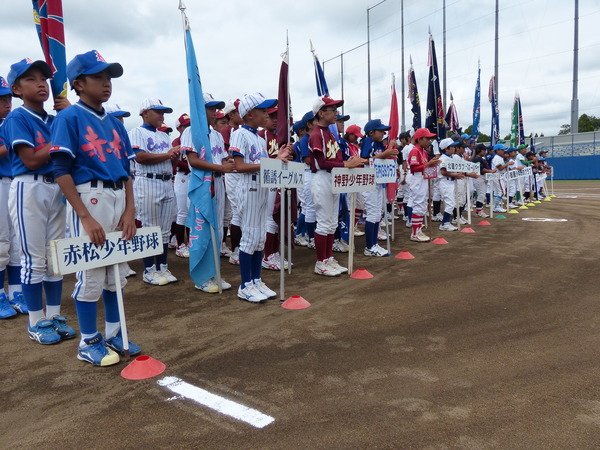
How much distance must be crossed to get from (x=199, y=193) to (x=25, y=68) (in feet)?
6.88

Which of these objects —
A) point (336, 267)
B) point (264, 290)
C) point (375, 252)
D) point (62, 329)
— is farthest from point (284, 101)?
point (62, 329)

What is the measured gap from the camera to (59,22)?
3.32m

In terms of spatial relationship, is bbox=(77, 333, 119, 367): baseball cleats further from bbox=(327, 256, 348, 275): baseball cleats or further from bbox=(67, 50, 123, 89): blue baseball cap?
bbox=(327, 256, 348, 275): baseball cleats

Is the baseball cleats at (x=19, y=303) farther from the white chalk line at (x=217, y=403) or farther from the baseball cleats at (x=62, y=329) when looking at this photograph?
the white chalk line at (x=217, y=403)

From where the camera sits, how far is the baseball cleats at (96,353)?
3.10 metres

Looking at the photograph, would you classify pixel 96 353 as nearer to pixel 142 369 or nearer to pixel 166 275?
pixel 142 369

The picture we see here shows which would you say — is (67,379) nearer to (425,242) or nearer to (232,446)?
(232,446)

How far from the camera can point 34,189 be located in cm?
343

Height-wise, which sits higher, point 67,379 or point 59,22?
point 59,22

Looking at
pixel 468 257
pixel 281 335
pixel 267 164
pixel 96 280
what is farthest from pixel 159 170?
pixel 468 257

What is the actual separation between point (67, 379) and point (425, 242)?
6.74m

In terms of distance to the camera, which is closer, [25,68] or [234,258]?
[25,68]

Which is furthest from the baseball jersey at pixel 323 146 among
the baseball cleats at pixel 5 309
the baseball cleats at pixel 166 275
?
the baseball cleats at pixel 5 309

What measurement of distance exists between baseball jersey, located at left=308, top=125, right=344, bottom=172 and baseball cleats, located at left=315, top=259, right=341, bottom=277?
1.30 m
